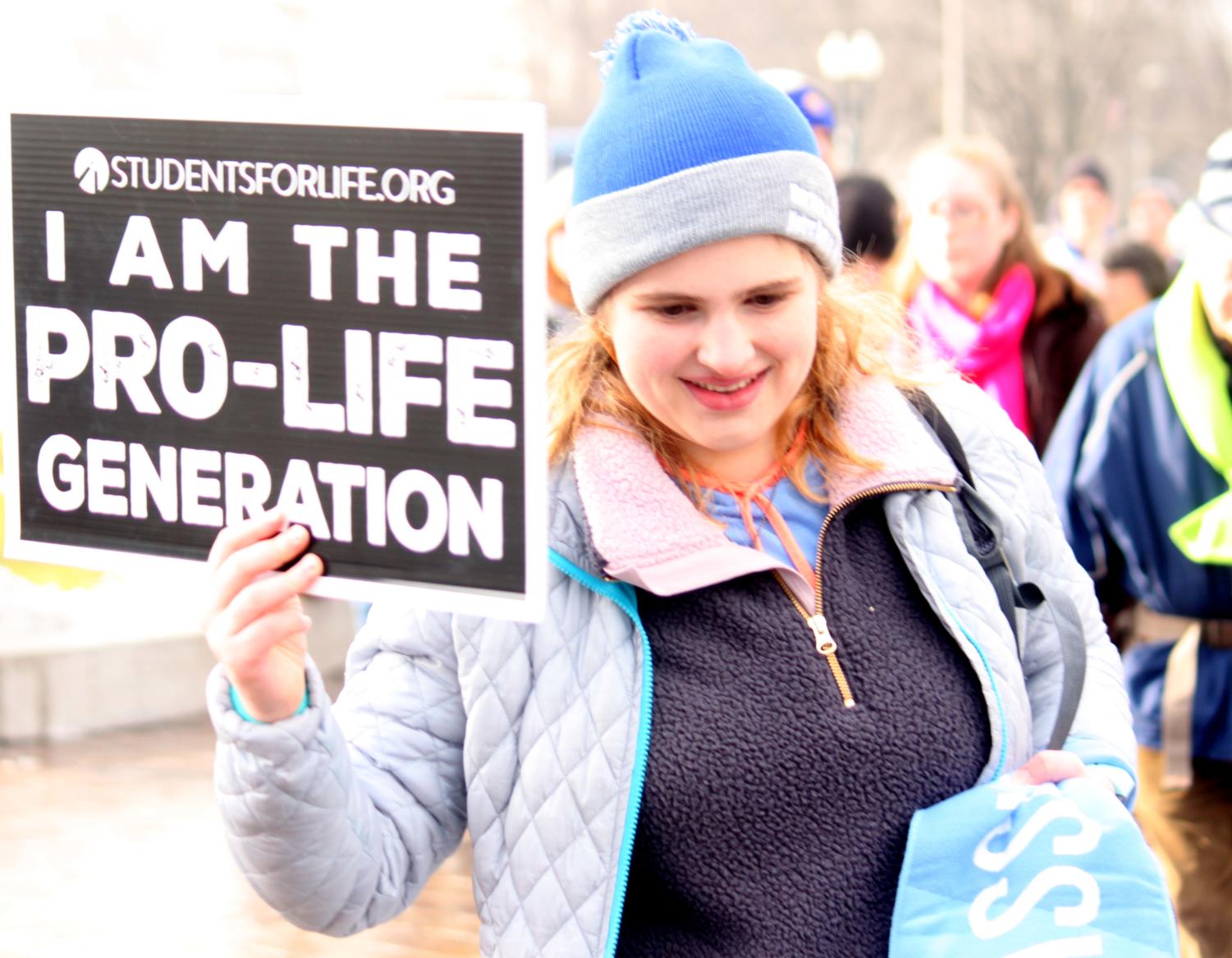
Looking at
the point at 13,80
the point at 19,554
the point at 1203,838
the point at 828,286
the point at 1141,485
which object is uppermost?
the point at 13,80

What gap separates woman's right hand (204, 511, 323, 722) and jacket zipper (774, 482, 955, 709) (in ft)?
1.88

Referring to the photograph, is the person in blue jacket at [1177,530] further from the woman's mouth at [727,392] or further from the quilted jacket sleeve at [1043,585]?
the woman's mouth at [727,392]

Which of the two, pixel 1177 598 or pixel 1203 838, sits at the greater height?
pixel 1177 598

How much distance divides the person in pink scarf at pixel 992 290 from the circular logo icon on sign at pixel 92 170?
3464 millimetres

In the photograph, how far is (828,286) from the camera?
238cm

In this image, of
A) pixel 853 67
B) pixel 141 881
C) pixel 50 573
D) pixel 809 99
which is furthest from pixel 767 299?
pixel 853 67

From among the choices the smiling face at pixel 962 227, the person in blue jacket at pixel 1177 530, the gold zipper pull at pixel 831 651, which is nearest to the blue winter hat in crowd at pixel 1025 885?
the gold zipper pull at pixel 831 651

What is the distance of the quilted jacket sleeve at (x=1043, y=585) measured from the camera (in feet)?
7.14

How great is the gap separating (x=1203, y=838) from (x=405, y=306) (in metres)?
2.56

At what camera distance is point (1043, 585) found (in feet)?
7.23

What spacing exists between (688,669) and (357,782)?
397mm

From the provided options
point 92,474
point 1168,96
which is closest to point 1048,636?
point 92,474

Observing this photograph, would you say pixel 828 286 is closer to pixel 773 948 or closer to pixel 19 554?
pixel 773 948

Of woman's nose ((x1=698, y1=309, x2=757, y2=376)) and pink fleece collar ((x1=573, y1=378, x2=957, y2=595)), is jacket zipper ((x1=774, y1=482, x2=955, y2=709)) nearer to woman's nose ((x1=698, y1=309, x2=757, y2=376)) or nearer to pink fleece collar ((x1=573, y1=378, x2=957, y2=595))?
pink fleece collar ((x1=573, y1=378, x2=957, y2=595))
